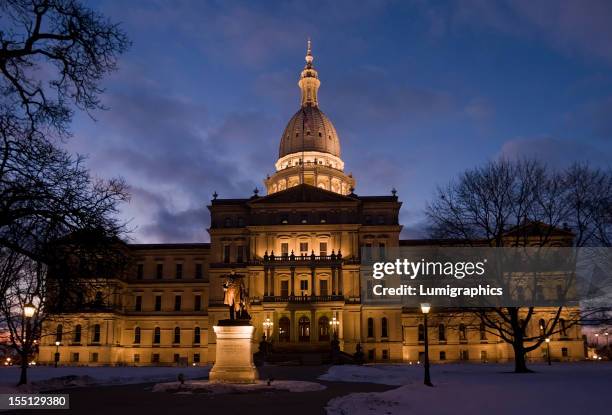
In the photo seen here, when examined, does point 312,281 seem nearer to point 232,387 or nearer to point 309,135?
point 309,135

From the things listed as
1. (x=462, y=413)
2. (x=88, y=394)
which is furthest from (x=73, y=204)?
(x=88, y=394)

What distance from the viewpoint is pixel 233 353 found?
28.2m

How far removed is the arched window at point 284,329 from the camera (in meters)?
73.1

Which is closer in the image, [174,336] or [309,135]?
[174,336]

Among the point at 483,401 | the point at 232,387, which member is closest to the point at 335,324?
the point at 232,387

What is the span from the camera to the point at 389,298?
76.6m

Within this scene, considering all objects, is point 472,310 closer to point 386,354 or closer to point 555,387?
point 555,387

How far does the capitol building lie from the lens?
7331 centimetres

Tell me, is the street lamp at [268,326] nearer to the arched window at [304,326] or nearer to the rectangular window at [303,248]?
the arched window at [304,326]

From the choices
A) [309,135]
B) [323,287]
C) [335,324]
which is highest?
[309,135]

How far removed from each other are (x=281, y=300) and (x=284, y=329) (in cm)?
379

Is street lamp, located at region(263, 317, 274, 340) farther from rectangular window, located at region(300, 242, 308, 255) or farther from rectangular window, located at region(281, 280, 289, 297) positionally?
rectangular window, located at region(300, 242, 308, 255)

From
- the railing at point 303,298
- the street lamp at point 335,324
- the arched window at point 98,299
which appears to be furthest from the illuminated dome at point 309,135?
the arched window at point 98,299

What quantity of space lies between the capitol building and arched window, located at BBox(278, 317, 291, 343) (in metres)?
0.12
